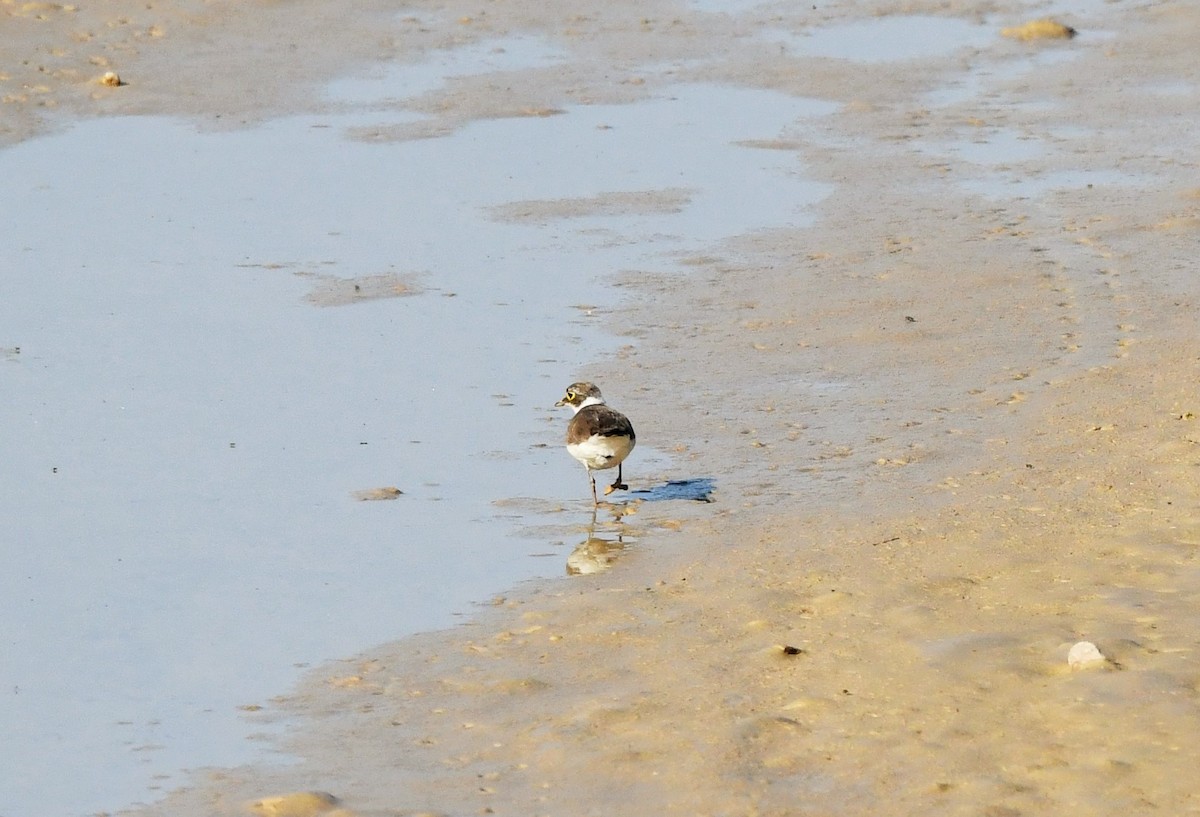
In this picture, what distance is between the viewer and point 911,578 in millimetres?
8633

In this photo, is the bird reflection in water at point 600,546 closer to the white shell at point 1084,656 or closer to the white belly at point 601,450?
the white belly at point 601,450

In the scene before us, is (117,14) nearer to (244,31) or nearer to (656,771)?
(244,31)

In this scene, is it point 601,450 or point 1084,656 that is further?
point 601,450

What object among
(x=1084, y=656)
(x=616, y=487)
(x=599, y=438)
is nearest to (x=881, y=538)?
(x=599, y=438)

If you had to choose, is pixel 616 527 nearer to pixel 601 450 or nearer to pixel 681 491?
pixel 601 450

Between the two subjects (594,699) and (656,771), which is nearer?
(656,771)

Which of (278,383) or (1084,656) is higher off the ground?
(1084,656)

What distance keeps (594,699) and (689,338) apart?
5.77 meters

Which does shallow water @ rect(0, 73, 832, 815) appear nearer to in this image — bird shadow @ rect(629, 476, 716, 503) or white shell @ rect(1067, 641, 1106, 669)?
bird shadow @ rect(629, 476, 716, 503)

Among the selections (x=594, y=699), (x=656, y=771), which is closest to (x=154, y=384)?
(x=594, y=699)

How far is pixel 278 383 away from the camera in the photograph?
12469 mm

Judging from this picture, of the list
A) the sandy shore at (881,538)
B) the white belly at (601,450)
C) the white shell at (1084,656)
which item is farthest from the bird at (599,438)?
the white shell at (1084,656)

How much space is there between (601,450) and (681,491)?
616 mm

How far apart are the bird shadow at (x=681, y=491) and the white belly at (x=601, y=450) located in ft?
0.89
